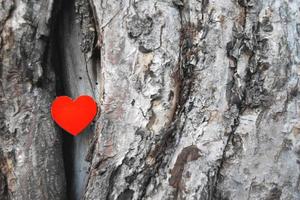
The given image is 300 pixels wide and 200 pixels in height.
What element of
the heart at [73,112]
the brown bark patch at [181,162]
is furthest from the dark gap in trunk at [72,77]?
the brown bark patch at [181,162]

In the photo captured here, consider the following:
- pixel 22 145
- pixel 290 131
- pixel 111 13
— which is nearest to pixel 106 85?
pixel 111 13

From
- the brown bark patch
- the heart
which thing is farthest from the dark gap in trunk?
the brown bark patch

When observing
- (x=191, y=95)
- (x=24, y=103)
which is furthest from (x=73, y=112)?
(x=191, y=95)

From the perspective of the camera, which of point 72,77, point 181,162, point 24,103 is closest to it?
point 181,162

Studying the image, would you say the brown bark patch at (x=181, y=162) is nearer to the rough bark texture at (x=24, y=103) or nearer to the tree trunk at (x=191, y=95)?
the tree trunk at (x=191, y=95)

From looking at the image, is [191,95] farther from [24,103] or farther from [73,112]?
[24,103]

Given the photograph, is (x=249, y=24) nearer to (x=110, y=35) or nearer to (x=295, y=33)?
(x=295, y=33)

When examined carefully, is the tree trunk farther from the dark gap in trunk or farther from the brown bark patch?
the dark gap in trunk
